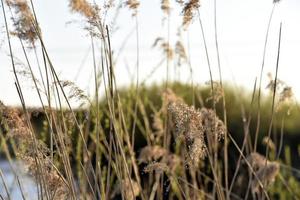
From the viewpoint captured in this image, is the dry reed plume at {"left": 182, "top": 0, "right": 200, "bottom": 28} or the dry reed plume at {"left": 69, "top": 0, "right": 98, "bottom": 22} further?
the dry reed plume at {"left": 182, "top": 0, "right": 200, "bottom": 28}

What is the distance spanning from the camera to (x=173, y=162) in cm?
279

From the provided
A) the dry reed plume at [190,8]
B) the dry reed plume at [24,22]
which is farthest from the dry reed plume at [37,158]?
the dry reed plume at [190,8]

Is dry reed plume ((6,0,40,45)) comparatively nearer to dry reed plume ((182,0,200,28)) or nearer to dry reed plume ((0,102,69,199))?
dry reed plume ((0,102,69,199))

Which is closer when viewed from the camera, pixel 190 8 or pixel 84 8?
pixel 84 8

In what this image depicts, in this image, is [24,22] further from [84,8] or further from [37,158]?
[37,158]

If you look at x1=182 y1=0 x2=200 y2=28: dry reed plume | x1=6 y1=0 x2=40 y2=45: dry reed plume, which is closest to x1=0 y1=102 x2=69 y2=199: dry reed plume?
x1=6 y1=0 x2=40 y2=45: dry reed plume

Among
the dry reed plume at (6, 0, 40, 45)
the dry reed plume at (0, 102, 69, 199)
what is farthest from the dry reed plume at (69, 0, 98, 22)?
the dry reed plume at (0, 102, 69, 199)

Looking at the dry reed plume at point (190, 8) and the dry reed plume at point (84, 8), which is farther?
the dry reed plume at point (190, 8)

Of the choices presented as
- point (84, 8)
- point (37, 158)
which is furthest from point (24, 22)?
point (37, 158)

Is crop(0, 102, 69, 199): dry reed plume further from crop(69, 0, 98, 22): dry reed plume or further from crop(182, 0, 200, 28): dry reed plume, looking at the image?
crop(182, 0, 200, 28): dry reed plume

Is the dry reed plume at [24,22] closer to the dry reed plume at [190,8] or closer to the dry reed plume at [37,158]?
the dry reed plume at [37,158]

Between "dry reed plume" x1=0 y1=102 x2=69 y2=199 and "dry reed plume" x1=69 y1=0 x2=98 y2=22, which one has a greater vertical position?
"dry reed plume" x1=69 y1=0 x2=98 y2=22

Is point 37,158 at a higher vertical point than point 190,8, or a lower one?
lower

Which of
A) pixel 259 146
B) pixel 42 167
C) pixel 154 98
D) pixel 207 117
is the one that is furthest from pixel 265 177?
pixel 154 98
